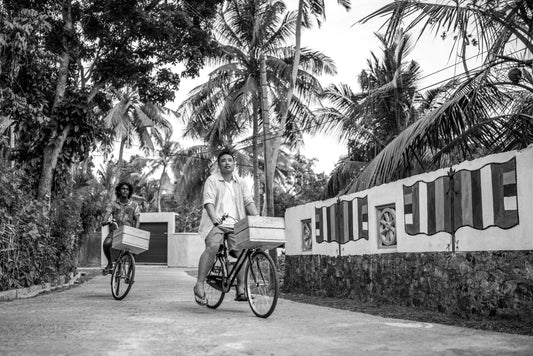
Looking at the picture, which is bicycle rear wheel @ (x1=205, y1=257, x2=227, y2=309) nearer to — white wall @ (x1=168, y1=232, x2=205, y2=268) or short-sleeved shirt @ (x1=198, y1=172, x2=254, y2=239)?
short-sleeved shirt @ (x1=198, y1=172, x2=254, y2=239)

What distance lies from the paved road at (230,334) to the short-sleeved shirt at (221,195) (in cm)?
101

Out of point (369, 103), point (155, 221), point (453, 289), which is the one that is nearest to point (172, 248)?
point (155, 221)

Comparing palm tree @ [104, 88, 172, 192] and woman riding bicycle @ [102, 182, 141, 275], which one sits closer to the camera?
woman riding bicycle @ [102, 182, 141, 275]

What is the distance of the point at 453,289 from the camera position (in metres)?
6.61

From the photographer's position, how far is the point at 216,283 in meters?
6.64

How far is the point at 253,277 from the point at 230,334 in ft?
4.47

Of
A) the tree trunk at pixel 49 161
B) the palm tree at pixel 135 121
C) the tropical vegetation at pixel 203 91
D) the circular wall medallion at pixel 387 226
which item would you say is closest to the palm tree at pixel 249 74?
the tropical vegetation at pixel 203 91

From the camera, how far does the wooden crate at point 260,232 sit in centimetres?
582

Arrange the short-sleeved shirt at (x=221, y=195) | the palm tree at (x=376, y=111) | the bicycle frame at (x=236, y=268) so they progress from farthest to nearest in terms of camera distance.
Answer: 1. the palm tree at (x=376, y=111)
2. the short-sleeved shirt at (x=221, y=195)
3. the bicycle frame at (x=236, y=268)

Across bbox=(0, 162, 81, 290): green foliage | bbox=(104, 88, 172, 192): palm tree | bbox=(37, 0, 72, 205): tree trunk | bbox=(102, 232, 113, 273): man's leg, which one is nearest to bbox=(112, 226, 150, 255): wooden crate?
bbox=(102, 232, 113, 273): man's leg

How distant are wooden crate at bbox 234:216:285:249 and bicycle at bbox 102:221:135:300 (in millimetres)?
2932

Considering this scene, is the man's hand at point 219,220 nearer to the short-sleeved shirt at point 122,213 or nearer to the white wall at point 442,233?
the white wall at point 442,233

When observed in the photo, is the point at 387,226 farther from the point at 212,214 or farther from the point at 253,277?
the point at 212,214

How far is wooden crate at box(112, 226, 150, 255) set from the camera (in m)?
8.30
